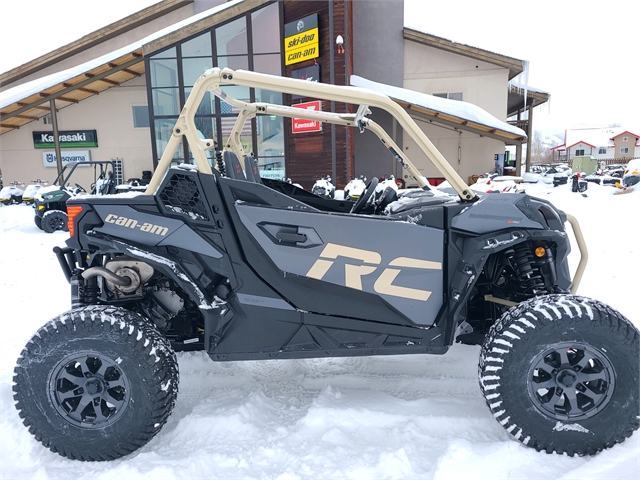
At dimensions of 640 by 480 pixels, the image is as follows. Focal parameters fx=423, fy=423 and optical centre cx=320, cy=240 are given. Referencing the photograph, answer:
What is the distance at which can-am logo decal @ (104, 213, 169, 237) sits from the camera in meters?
2.33

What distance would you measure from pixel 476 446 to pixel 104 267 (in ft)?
7.37

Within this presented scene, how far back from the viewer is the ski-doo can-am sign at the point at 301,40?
1465 centimetres

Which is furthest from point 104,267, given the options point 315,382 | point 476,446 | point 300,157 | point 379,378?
point 300,157

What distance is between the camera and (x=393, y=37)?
1853 centimetres

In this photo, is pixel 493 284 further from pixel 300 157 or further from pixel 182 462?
pixel 300 157

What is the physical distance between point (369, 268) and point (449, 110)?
549 inches

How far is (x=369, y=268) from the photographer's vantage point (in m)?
2.31

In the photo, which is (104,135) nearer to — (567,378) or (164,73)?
(164,73)

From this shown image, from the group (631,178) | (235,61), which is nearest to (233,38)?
(235,61)

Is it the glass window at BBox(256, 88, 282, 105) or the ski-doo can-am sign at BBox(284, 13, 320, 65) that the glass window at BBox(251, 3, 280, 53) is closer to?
the ski-doo can-am sign at BBox(284, 13, 320, 65)

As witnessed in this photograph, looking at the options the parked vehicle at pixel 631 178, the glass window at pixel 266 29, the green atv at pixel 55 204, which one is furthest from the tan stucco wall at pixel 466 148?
the green atv at pixel 55 204

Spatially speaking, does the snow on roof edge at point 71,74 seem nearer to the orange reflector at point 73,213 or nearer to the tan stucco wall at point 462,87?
the tan stucco wall at point 462,87

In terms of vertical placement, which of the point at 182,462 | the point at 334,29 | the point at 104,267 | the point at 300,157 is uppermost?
the point at 334,29

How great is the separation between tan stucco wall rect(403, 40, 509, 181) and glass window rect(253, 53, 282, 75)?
615cm
